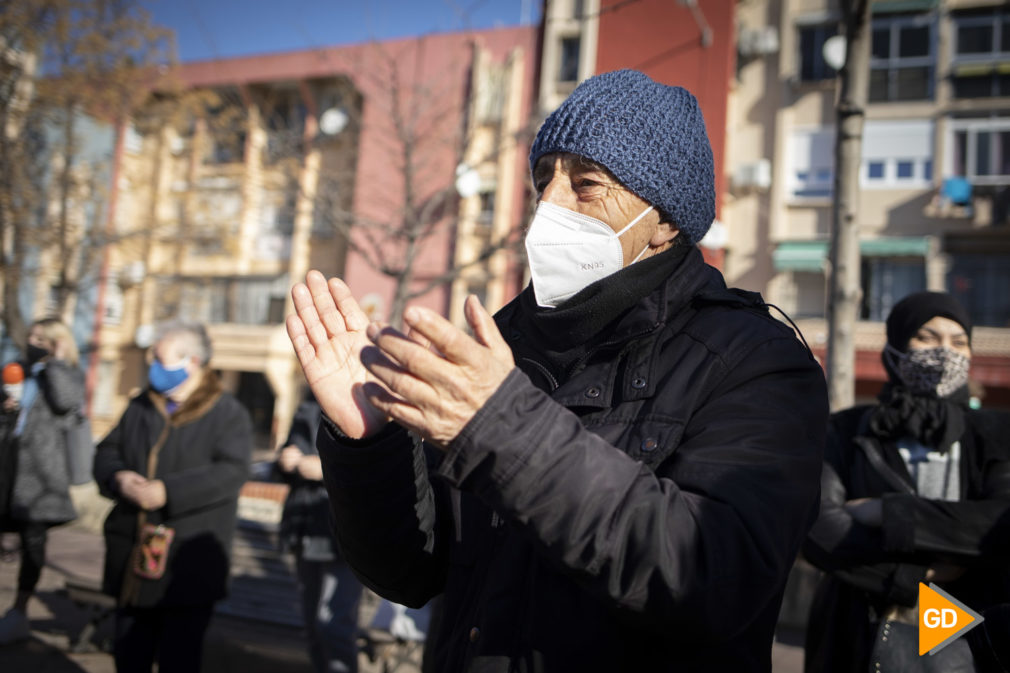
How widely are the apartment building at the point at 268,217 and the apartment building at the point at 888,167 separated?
6.62 m

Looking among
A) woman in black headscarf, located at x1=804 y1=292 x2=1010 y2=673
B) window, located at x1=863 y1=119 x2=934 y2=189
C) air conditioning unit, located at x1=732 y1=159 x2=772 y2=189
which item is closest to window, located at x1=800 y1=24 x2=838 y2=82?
window, located at x1=863 y1=119 x2=934 y2=189

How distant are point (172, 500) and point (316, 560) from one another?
3.86 feet

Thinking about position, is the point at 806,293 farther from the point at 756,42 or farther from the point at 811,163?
the point at 756,42

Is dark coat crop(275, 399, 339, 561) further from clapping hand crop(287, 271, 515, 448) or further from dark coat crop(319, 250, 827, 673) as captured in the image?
clapping hand crop(287, 271, 515, 448)

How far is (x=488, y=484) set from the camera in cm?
117

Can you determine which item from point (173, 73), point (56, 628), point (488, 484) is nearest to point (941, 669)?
point (488, 484)

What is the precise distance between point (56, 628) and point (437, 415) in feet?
21.2

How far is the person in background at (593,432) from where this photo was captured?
3.79ft

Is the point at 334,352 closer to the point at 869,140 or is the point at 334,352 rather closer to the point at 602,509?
the point at 602,509

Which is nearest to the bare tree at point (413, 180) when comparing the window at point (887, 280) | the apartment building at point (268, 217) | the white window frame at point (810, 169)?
the apartment building at point (268, 217)

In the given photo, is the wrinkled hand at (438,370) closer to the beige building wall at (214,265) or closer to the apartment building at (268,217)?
the apartment building at (268,217)

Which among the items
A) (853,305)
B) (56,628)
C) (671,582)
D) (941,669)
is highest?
(853,305)

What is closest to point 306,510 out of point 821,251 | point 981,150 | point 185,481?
point 185,481

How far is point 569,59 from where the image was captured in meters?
23.0
